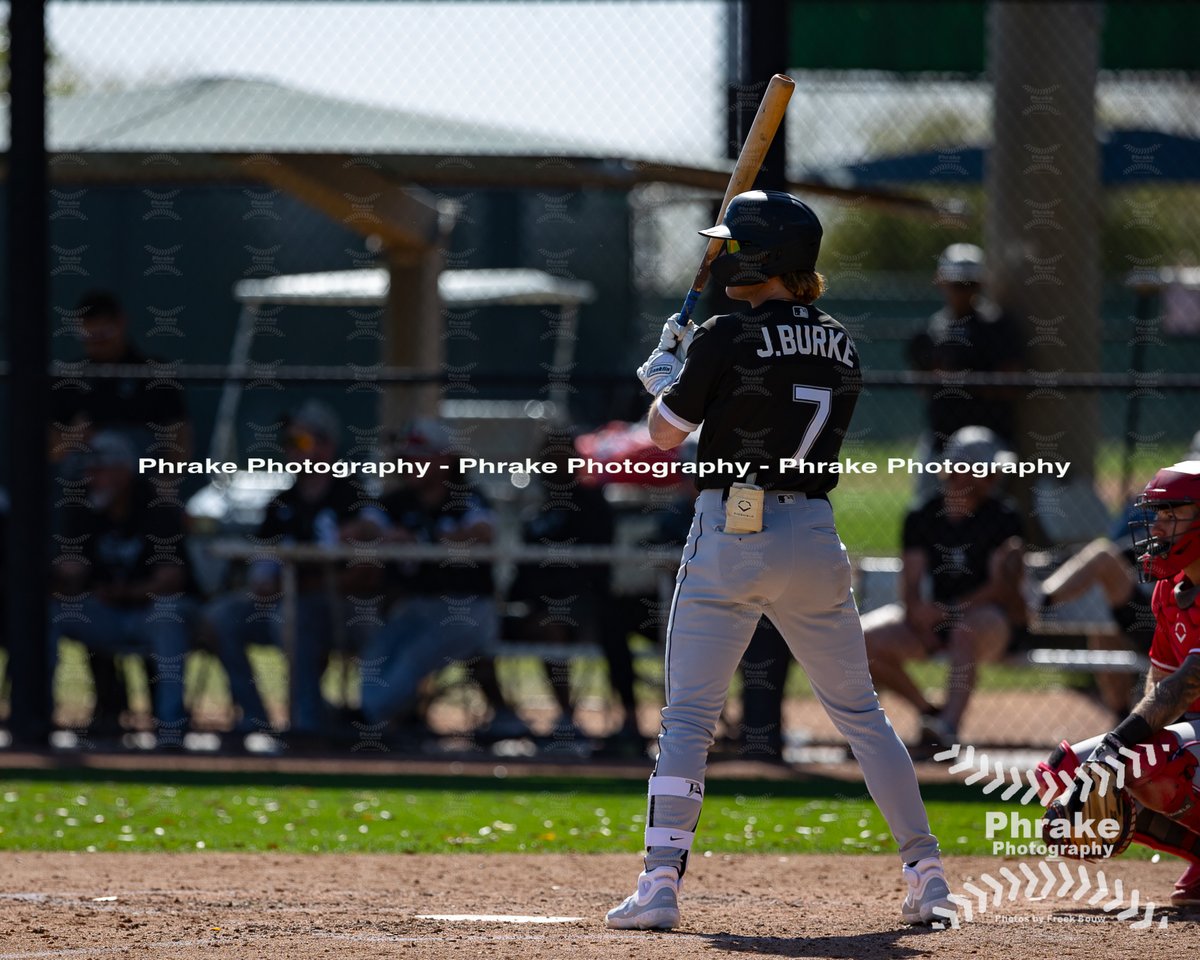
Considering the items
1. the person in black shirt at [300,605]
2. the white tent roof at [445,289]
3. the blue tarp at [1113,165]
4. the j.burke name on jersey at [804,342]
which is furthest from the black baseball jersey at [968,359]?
the j.burke name on jersey at [804,342]

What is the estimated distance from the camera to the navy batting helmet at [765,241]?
4.07 metres

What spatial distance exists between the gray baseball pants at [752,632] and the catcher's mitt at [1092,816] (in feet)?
1.00

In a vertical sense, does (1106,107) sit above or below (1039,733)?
above

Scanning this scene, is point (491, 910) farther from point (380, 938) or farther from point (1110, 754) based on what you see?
point (1110, 754)

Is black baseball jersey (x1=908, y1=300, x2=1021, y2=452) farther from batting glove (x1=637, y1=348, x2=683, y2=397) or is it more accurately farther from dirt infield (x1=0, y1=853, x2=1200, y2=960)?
batting glove (x1=637, y1=348, x2=683, y2=397)

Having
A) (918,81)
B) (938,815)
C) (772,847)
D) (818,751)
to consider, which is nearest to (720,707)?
(772,847)

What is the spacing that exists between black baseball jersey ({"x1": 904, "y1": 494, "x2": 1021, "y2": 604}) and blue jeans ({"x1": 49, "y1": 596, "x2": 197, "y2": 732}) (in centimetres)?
301

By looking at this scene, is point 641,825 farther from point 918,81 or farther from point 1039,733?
point 918,81

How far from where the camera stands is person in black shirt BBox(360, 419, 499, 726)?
6926mm

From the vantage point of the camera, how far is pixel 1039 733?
7.88 m

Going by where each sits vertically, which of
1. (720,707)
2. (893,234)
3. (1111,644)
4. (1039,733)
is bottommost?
(1039,733)

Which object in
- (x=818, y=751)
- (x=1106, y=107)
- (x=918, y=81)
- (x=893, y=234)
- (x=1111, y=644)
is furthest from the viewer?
(x=893, y=234)

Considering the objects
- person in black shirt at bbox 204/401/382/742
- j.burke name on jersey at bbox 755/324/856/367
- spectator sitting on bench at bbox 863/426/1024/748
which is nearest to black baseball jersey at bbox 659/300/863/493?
j.burke name on jersey at bbox 755/324/856/367

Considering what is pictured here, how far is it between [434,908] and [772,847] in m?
1.40
